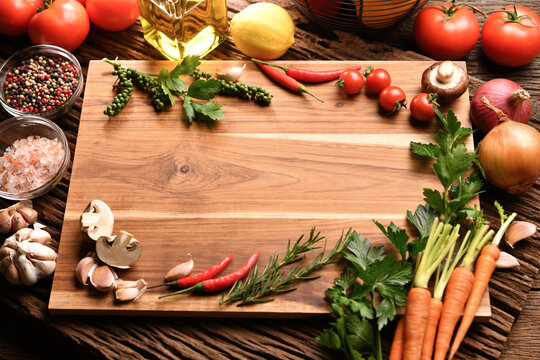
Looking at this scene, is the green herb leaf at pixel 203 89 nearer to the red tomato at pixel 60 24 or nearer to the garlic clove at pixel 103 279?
the red tomato at pixel 60 24

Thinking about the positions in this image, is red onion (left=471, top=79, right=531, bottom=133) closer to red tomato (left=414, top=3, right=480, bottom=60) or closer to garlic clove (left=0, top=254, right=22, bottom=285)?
red tomato (left=414, top=3, right=480, bottom=60)

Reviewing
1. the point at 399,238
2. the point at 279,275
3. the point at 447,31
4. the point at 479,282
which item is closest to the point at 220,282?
the point at 279,275

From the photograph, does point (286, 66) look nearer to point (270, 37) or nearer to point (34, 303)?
point (270, 37)

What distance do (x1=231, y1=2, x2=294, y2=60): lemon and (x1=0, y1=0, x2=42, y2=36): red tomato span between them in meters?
0.76

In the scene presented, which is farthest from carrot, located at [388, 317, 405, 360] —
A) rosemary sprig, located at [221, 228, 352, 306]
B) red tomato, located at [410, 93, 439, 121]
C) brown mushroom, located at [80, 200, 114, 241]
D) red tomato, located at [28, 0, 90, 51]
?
red tomato, located at [28, 0, 90, 51]

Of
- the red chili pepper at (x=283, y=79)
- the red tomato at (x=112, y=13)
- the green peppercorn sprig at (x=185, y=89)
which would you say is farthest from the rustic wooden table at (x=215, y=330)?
the red chili pepper at (x=283, y=79)

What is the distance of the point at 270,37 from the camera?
1.83 metres

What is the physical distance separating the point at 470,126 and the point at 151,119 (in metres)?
1.08

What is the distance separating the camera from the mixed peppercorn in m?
1.85

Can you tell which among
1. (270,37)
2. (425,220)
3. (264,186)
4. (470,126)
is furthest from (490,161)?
(270,37)

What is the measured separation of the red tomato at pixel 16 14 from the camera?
191 cm

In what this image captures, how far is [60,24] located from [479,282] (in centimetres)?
163

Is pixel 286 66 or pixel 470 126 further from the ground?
pixel 470 126

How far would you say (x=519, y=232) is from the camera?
1667 mm
